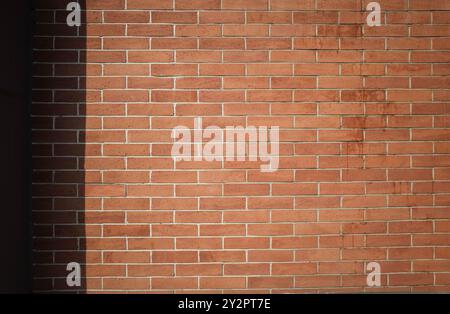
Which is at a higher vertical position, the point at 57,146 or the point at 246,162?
the point at 57,146

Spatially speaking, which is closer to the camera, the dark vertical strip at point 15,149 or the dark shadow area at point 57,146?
the dark vertical strip at point 15,149

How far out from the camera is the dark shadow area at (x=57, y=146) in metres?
2.72

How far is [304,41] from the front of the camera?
2.78m

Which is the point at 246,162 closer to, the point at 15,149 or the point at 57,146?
the point at 57,146

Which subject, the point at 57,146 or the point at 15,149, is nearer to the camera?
the point at 15,149

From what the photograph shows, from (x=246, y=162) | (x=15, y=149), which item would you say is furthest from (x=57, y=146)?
(x=246, y=162)

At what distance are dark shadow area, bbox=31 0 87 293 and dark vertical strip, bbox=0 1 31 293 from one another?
0.05 meters

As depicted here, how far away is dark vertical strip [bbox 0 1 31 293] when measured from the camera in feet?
8.16

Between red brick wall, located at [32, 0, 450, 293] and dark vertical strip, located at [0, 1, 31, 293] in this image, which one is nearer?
dark vertical strip, located at [0, 1, 31, 293]

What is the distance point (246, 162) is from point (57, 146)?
4.25 feet

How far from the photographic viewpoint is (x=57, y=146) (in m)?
2.73

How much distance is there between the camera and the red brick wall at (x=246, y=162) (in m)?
2.74

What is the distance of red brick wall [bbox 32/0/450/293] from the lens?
8.98ft

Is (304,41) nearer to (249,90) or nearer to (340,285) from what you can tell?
(249,90)
